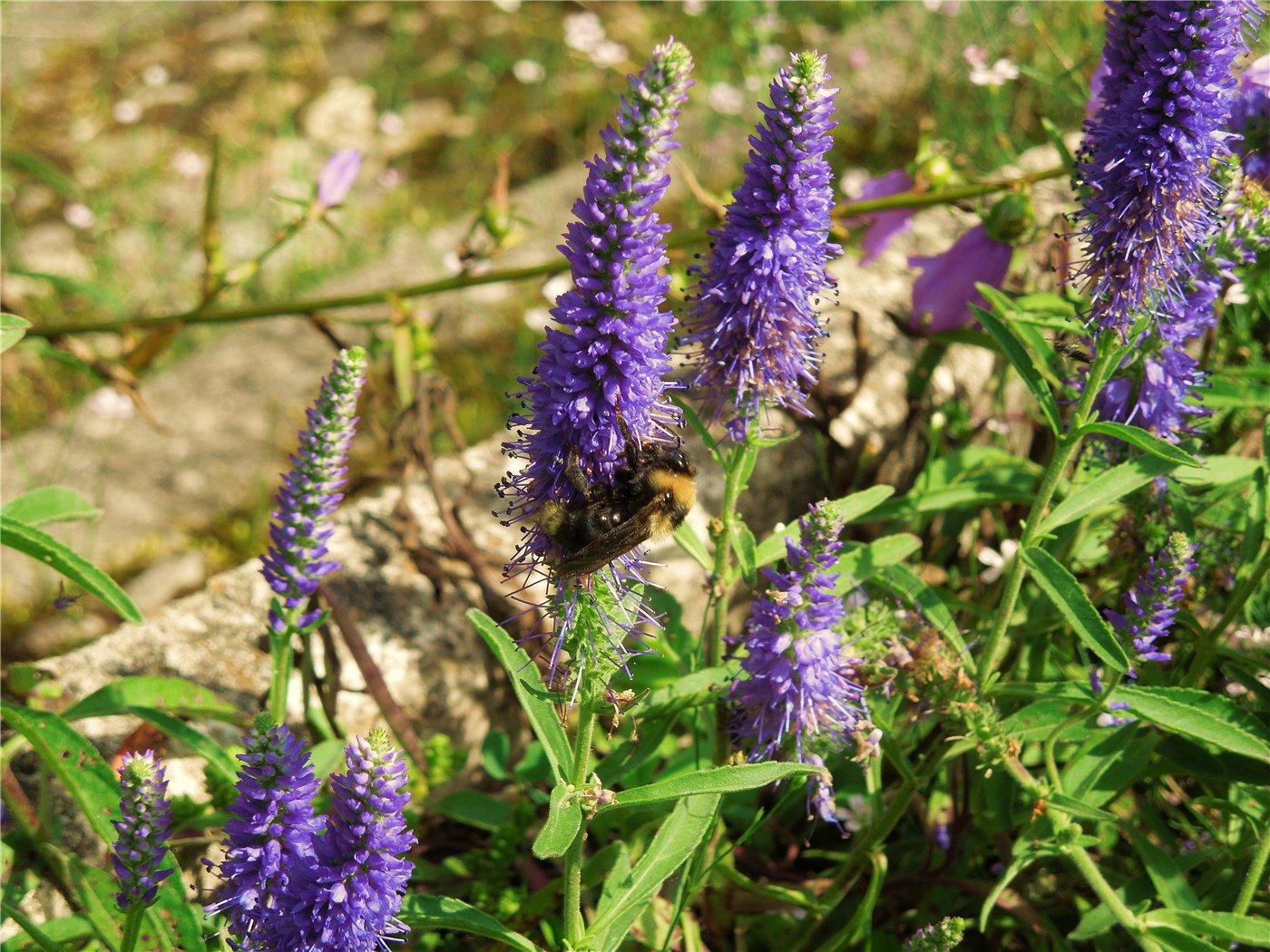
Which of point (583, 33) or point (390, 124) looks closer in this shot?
point (390, 124)

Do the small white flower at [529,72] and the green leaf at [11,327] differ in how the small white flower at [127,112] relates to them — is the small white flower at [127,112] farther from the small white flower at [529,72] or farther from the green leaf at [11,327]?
the green leaf at [11,327]

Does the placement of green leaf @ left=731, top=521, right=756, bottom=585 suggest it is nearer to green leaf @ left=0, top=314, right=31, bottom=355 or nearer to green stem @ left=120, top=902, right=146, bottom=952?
green stem @ left=120, top=902, right=146, bottom=952

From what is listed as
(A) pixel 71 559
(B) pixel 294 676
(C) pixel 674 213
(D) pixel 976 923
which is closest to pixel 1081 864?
(D) pixel 976 923

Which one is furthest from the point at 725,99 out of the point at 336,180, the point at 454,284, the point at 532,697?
the point at 532,697

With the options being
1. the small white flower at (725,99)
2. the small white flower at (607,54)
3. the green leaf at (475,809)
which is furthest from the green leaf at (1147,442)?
the small white flower at (607,54)

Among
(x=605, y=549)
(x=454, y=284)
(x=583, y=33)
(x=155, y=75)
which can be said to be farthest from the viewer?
(x=155, y=75)

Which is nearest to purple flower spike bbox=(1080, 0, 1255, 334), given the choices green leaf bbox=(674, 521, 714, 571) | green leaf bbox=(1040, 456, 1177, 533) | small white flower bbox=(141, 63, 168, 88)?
green leaf bbox=(1040, 456, 1177, 533)

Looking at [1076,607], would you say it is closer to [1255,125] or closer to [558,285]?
[1255,125]

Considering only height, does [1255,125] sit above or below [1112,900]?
above
